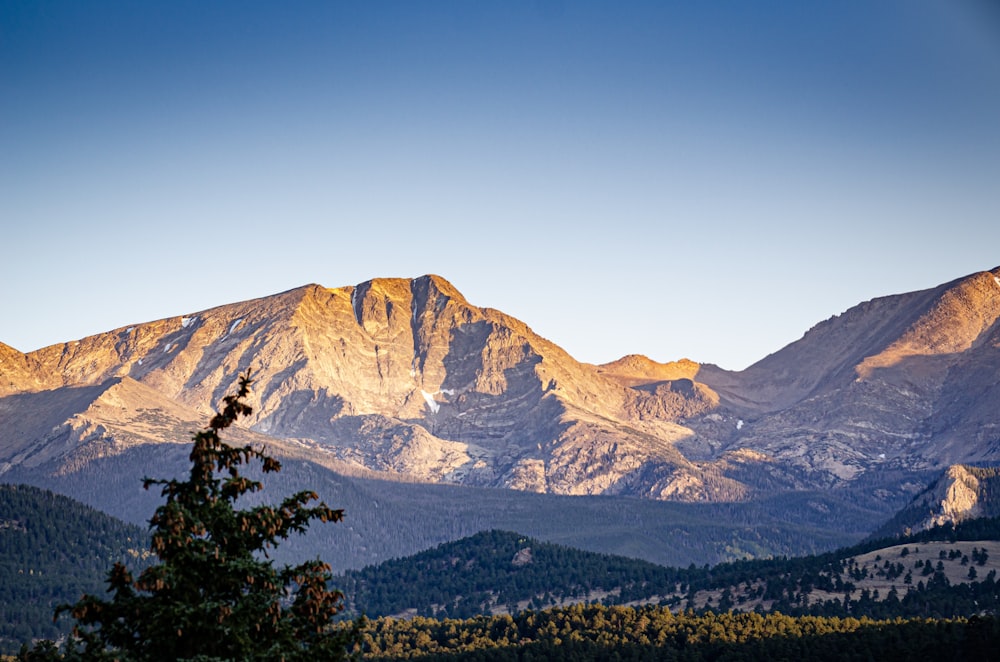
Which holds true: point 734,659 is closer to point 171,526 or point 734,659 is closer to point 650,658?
point 650,658

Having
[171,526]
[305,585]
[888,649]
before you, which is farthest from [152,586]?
[888,649]

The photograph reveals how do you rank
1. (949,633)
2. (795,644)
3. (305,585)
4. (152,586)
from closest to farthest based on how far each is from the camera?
(152,586) < (305,585) < (949,633) < (795,644)

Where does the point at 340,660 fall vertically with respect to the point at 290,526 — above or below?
below

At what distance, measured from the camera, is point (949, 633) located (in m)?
175

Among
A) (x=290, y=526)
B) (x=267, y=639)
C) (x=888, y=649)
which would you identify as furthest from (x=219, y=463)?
(x=888, y=649)

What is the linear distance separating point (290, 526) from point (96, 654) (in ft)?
28.1

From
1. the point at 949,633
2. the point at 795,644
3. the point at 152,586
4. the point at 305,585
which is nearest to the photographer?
the point at 152,586

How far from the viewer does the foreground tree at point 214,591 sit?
52.0 meters

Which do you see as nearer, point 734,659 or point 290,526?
point 290,526

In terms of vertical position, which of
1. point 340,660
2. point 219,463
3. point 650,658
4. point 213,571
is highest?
point 219,463

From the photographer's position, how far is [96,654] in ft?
170

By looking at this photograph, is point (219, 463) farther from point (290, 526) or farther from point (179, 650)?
point (179, 650)

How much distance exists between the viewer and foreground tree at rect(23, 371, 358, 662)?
5197 centimetres

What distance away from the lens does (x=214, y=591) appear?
2115 inches
